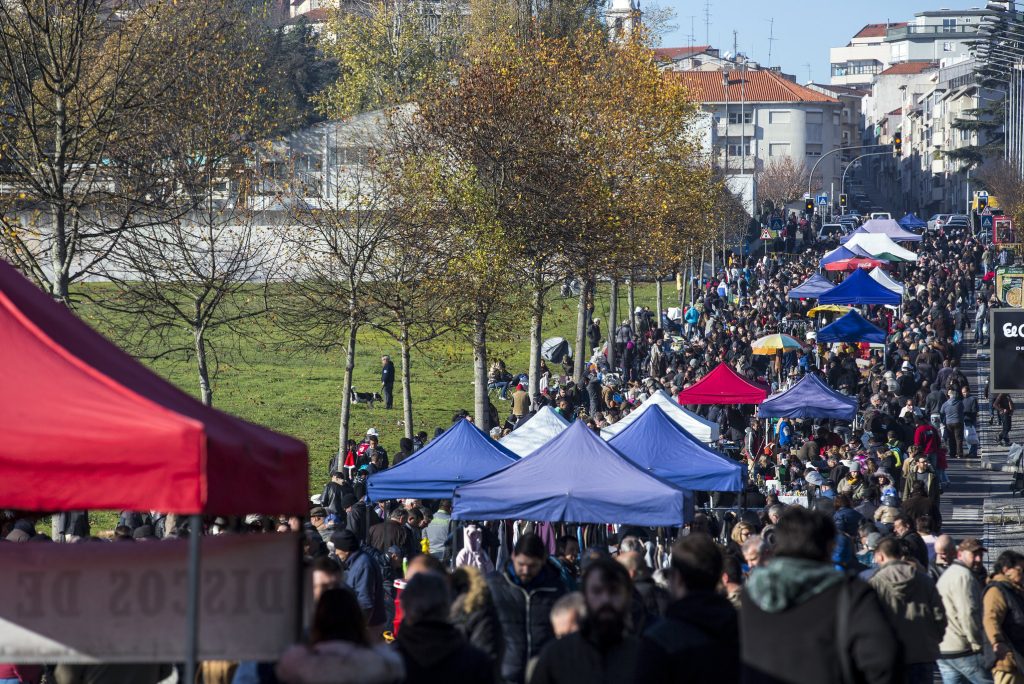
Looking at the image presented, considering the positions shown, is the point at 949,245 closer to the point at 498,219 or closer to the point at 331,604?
the point at 498,219

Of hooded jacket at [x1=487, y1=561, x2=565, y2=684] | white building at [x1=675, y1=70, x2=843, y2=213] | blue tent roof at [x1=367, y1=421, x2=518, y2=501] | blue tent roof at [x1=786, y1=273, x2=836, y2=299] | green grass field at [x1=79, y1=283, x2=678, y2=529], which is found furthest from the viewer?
white building at [x1=675, y1=70, x2=843, y2=213]

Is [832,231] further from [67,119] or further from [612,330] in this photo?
[67,119]

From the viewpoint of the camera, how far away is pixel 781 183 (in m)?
121

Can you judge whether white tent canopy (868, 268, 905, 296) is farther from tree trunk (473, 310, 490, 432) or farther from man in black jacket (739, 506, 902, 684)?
man in black jacket (739, 506, 902, 684)

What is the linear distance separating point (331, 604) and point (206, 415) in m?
0.90

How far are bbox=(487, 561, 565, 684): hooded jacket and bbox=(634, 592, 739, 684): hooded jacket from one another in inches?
102

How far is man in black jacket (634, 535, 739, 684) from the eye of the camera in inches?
210

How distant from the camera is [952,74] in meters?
128

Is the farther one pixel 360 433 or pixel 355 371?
pixel 355 371

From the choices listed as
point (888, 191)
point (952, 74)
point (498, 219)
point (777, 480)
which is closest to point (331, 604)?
point (777, 480)

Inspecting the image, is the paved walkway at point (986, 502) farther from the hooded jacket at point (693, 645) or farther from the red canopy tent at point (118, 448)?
the red canopy tent at point (118, 448)

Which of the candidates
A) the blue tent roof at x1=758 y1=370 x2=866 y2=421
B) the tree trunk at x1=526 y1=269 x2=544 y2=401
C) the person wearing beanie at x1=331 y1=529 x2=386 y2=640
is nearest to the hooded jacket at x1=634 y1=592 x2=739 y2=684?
the person wearing beanie at x1=331 y1=529 x2=386 y2=640

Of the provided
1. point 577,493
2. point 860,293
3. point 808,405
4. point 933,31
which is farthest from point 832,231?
point 933,31

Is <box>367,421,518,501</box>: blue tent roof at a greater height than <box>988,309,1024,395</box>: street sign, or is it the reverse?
<box>988,309,1024,395</box>: street sign
